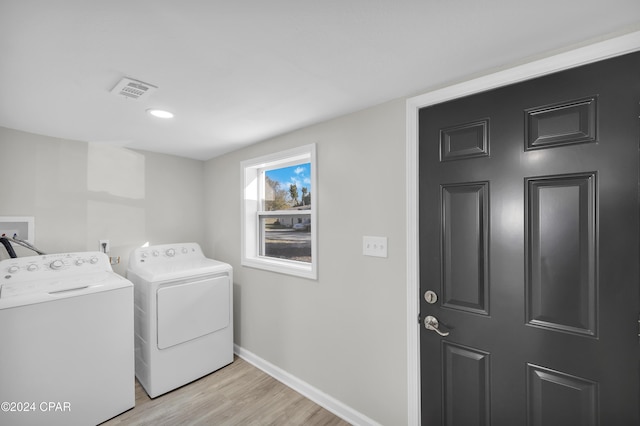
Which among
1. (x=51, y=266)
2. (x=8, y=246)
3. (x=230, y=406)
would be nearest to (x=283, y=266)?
(x=230, y=406)

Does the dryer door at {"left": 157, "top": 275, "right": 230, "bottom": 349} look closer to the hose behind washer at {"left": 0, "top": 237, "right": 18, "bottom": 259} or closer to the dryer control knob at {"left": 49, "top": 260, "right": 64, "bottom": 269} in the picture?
the dryer control knob at {"left": 49, "top": 260, "right": 64, "bottom": 269}

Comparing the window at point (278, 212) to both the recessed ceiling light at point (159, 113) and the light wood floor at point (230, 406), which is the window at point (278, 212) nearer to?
the recessed ceiling light at point (159, 113)

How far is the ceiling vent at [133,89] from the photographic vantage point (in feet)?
4.74

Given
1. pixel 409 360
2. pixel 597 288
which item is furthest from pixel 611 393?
pixel 409 360

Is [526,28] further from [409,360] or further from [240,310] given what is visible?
[240,310]

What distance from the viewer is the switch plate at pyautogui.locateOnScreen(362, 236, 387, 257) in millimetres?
1725

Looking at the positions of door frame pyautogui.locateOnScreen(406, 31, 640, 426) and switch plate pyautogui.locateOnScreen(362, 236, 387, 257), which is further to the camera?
→ switch plate pyautogui.locateOnScreen(362, 236, 387, 257)

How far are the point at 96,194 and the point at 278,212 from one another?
5.79ft

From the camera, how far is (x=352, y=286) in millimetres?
1898

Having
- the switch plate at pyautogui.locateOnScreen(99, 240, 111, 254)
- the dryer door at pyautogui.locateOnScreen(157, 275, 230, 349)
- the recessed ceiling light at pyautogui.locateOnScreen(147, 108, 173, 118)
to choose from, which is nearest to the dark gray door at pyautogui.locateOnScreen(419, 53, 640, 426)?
the recessed ceiling light at pyautogui.locateOnScreen(147, 108, 173, 118)

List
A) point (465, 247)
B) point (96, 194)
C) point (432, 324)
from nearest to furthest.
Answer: point (465, 247)
point (432, 324)
point (96, 194)

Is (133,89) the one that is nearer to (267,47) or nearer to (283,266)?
(267,47)

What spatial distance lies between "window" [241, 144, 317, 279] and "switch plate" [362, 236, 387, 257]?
67cm

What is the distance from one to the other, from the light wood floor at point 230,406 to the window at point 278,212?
100 cm
